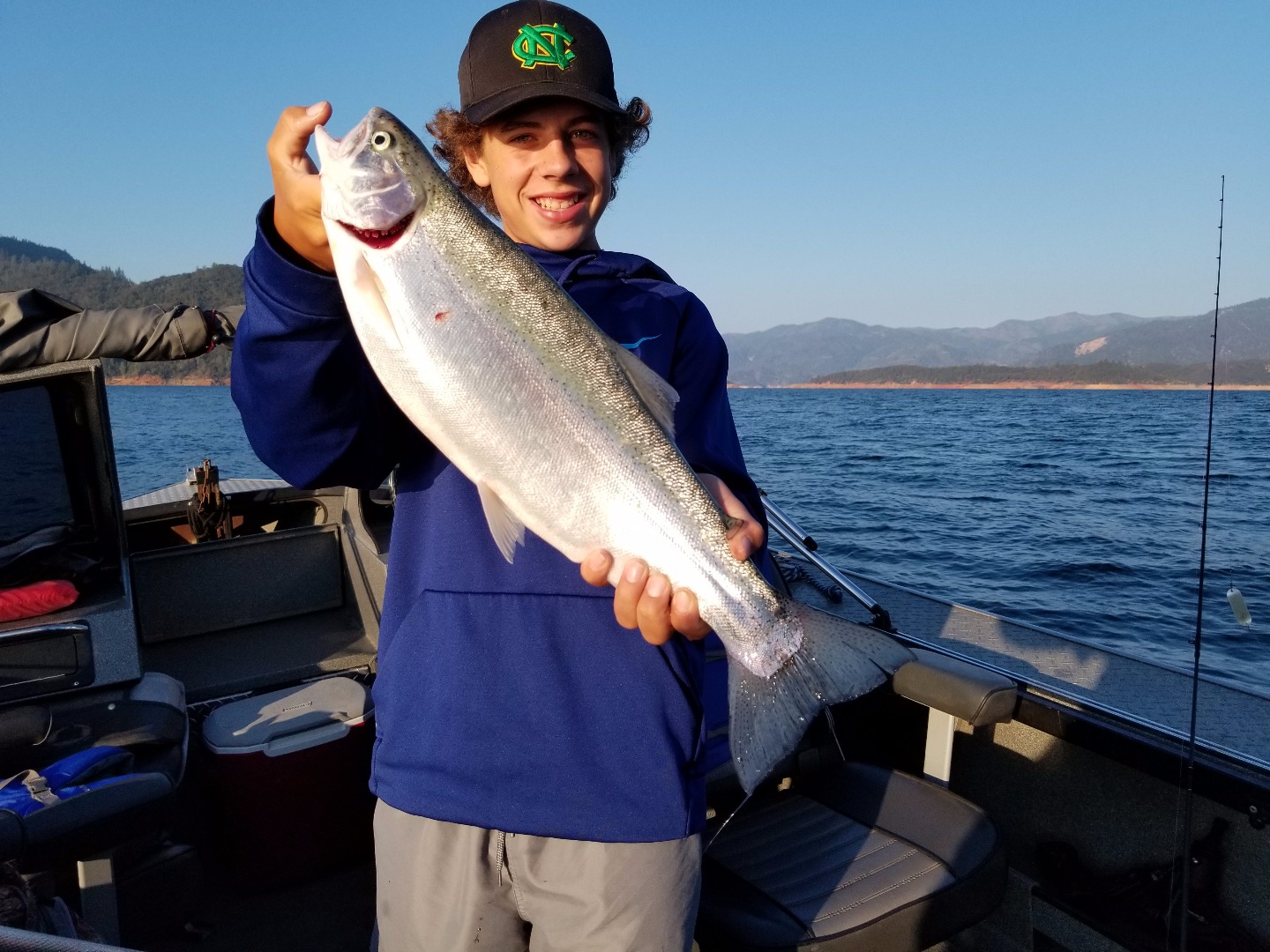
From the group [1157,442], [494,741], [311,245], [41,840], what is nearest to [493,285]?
[311,245]

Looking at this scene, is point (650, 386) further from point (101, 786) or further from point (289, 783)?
point (289, 783)

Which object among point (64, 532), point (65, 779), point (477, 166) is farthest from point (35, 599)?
point (477, 166)

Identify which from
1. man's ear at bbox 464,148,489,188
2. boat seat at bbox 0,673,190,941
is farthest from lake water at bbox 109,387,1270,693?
man's ear at bbox 464,148,489,188

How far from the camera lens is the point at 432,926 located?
214 centimetres

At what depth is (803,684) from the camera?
2.40 metres

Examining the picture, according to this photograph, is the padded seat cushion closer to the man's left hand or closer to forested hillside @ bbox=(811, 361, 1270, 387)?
the man's left hand

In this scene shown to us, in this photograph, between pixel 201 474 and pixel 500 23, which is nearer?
pixel 500 23

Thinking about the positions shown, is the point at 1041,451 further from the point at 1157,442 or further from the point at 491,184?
the point at 491,184

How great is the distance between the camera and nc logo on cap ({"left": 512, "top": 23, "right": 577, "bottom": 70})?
2.39m

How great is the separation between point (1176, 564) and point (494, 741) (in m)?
20.0

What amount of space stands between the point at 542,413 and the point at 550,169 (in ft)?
2.58

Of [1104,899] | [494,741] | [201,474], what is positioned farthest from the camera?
[201,474]

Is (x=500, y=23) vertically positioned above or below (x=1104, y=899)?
above

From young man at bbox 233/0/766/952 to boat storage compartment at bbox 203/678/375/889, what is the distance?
2.82 meters
